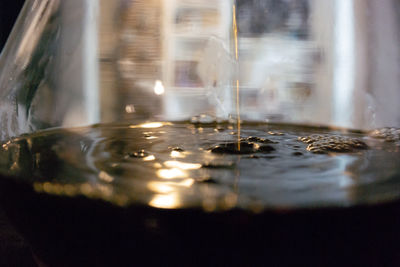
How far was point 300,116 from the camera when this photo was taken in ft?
1.27

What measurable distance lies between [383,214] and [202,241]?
0.25 ft

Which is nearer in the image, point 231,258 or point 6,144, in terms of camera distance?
point 231,258

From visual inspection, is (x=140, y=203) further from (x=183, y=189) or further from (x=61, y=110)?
(x=61, y=110)

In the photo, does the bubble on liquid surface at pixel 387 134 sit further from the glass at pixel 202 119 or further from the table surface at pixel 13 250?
the table surface at pixel 13 250

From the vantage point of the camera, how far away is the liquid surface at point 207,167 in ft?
0.54

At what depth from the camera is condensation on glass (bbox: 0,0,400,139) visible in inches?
11.0

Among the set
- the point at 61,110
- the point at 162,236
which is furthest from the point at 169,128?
the point at 162,236

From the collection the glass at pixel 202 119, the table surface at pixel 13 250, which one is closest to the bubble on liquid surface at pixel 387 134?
the glass at pixel 202 119

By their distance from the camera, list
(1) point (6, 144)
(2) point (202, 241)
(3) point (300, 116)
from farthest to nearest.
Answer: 1. (3) point (300, 116)
2. (1) point (6, 144)
3. (2) point (202, 241)

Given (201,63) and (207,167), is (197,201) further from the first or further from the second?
(201,63)

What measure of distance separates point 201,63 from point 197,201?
0.22m

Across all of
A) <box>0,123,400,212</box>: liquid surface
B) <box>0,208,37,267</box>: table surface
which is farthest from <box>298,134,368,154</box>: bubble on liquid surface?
<box>0,208,37,267</box>: table surface

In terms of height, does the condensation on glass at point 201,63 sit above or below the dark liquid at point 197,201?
above

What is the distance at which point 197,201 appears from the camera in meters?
0.16
